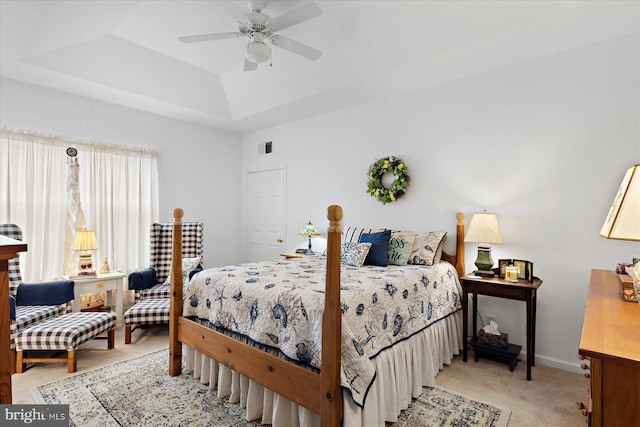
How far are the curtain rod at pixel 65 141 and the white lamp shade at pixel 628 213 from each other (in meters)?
4.90

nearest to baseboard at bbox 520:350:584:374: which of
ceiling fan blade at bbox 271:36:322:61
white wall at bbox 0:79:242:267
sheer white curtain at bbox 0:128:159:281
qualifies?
ceiling fan blade at bbox 271:36:322:61

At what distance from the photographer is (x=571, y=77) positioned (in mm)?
2895

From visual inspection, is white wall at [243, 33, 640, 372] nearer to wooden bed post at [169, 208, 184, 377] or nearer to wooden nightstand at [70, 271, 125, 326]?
wooden bed post at [169, 208, 184, 377]

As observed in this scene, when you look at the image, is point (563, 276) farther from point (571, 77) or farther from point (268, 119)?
point (268, 119)

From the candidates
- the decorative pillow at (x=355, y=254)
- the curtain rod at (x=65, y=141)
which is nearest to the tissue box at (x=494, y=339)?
the decorative pillow at (x=355, y=254)

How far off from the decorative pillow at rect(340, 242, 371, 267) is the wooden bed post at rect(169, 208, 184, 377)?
1434 millimetres

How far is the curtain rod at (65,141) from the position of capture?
3.53m

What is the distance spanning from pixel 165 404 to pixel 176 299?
29.1 inches

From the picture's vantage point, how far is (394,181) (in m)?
3.90

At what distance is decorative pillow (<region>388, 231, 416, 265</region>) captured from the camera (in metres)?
3.29

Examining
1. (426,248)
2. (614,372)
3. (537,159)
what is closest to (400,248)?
(426,248)

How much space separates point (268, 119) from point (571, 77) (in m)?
3.65

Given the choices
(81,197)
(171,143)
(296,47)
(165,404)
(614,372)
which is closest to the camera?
(614,372)

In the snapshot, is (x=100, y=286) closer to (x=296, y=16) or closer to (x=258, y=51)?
(x=258, y=51)
